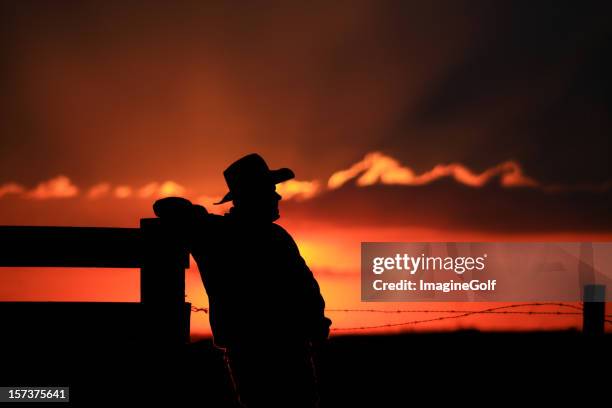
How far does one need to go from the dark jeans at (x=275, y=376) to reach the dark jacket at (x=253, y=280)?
0.06 metres

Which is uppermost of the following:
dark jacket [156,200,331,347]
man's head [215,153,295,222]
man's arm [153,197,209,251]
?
man's head [215,153,295,222]

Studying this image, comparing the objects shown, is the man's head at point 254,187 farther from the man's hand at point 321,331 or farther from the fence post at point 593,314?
the fence post at point 593,314

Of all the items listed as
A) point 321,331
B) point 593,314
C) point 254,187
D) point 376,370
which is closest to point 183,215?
point 254,187

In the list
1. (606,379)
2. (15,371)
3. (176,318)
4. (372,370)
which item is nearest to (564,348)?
(606,379)

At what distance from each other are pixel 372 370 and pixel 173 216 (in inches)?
268

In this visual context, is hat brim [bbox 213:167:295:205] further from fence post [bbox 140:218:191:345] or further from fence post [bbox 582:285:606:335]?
fence post [bbox 582:285:606:335]

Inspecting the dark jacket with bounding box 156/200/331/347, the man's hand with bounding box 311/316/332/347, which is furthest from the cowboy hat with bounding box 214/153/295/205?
the man's hand with bounding box 311/316/332/347

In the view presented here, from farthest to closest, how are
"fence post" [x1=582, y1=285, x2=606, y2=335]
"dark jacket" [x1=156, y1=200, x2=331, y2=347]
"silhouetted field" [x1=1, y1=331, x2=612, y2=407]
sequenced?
1. "fence post" [x1=582, y1=285, x2=606, y2=335]
2. "silhouetted field" [x1=1, y1=331, x2=612, y2=407]
3. "dark jacket" [x1=156, y1=200, x2=331, y2=347]

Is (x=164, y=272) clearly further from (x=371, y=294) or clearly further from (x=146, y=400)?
(x=371, y=294)

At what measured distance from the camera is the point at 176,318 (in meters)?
4.61

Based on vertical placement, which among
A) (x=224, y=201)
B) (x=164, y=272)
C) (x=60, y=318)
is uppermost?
(x=224, y=201)

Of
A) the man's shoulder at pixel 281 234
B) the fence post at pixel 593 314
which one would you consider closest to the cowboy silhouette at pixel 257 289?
the man's shoulder at pixel 281 234

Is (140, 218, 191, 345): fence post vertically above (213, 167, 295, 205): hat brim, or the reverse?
(213, 167, 295, 205): hat brim

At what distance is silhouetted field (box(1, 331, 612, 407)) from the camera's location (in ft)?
14.9
